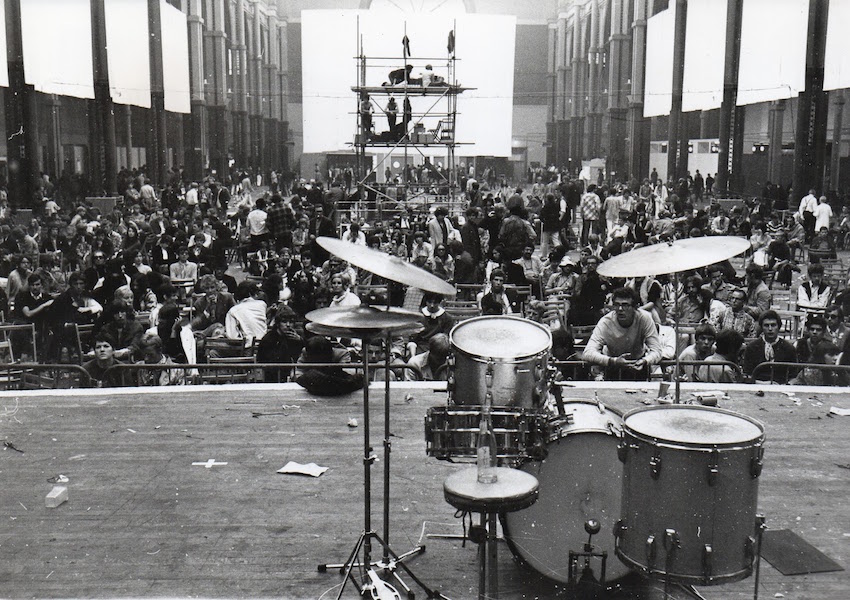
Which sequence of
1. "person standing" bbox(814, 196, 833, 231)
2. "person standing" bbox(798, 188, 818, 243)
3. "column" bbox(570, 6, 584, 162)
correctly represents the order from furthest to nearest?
"column" bbox(570, 6, 584, 162), "person standing" bbox(798, 188, 818, 243), "person standing" bbox(814, 196, 833, 231)

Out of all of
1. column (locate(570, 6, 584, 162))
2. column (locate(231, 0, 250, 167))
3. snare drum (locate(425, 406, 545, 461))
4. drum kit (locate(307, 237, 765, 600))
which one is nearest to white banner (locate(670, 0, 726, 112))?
column (locate(570, 6, 584, 162))

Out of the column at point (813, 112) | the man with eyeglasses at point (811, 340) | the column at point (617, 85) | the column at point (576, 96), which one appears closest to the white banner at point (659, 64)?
the column at point (617, 85)

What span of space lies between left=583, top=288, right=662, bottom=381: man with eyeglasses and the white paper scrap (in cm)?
257

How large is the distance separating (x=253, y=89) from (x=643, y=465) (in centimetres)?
4622

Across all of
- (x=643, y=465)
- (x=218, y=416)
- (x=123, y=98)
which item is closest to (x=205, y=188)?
(x=123, y=98)

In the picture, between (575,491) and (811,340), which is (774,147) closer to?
(811,340)

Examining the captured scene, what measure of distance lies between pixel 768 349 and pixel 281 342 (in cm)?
520

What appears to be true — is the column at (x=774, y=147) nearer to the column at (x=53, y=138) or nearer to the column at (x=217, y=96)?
the column at (x=217, y=96)

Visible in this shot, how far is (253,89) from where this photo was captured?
48.2 m

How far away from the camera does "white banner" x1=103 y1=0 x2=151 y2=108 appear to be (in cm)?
2617

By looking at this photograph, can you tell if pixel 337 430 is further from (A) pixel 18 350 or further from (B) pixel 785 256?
(B) pixel 785 256

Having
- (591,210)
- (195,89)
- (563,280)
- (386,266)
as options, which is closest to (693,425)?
(386,266)

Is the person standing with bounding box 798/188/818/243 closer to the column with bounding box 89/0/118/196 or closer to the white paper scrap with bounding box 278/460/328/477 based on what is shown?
the white paper scrap with bounding box 278/460/328/477

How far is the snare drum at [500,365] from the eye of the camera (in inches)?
210
